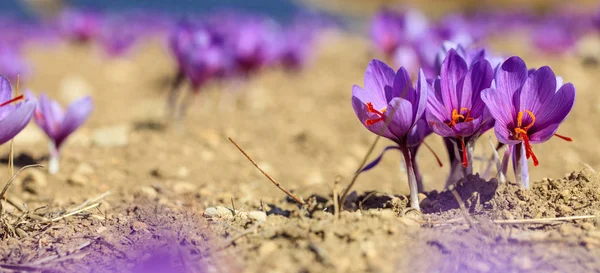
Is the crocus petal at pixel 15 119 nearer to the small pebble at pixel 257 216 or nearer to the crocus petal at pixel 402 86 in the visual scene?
the small pebble at pixel 257 216

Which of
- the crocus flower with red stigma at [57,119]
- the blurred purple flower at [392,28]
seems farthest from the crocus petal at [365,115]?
the blurred purple flower at [392,28]

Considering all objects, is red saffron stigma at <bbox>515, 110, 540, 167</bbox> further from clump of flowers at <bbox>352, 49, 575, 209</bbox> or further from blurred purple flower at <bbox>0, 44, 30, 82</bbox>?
blurred purple flower at <bbox>0, 44, 30, 82</bbox>

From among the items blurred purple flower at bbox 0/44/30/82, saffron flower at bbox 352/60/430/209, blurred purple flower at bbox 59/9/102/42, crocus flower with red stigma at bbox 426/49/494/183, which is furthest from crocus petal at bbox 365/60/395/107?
blurred purple flower at bbox 59/9/102/42

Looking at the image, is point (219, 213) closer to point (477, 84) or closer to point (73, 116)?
point (477, 84)

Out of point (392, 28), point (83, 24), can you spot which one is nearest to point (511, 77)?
point (392, 28)

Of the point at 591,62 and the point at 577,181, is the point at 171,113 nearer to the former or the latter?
the point at 577,181
